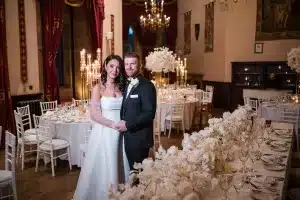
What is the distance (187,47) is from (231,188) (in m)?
12.3

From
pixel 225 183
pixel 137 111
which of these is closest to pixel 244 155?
pixel 225 183

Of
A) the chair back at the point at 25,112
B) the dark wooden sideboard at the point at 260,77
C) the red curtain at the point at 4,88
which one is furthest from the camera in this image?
the dark wooden sideboard at the point at 260,77

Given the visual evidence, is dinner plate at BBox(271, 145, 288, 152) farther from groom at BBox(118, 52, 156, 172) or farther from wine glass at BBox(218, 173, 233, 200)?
wine glass at BBox(218, 173, 233, 200)

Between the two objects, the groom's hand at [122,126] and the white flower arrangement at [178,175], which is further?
the groom's hand at [122,126]

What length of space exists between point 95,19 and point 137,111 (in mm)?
6478

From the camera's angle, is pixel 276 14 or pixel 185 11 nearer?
pixel 276 14

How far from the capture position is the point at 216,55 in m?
11.5

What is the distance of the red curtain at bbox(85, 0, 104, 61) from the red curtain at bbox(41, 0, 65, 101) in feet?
4.24

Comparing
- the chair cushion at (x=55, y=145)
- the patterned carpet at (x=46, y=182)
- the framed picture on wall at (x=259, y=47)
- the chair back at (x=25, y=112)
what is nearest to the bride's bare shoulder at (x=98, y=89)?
the patterned carpet at (x=46, y=182)

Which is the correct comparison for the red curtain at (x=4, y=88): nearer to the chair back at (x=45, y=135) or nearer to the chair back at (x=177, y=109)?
the chair back at (x=45, y=135)

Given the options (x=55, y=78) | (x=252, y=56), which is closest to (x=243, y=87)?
(x=252, y=56)

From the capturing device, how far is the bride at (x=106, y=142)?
316 cm

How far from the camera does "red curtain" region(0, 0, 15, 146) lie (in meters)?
6.39

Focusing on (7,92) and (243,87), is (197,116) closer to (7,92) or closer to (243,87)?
(243,87)
